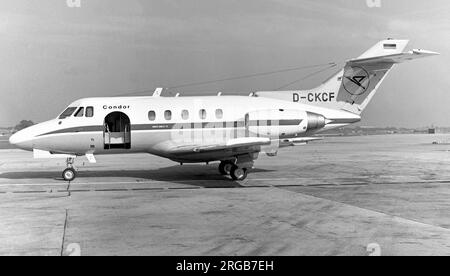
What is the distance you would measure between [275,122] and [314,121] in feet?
5.20

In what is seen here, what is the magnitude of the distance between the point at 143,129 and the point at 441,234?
472 inches

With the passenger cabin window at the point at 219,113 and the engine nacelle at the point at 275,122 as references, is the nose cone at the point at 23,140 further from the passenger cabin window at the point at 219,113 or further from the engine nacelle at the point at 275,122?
the engine nacelle at the point at 275,122

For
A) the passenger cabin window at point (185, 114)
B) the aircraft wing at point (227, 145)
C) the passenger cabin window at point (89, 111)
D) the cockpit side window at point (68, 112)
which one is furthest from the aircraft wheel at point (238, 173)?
the cockpit side window at point (68, 112)

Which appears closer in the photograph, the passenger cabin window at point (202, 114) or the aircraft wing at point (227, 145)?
the aircraft wing at point (227, 145)

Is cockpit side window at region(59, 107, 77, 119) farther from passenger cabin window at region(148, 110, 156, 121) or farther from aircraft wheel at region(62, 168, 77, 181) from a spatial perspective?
passenger cabin window at region(148, 110, 156, 121)

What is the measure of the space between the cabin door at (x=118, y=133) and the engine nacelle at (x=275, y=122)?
467 centimetres

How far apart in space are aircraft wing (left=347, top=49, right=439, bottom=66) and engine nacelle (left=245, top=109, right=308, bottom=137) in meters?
3.59

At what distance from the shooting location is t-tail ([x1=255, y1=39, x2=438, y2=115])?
65.2 feet

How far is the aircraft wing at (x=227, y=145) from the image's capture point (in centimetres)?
1587

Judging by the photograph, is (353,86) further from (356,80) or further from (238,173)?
(238,173)
